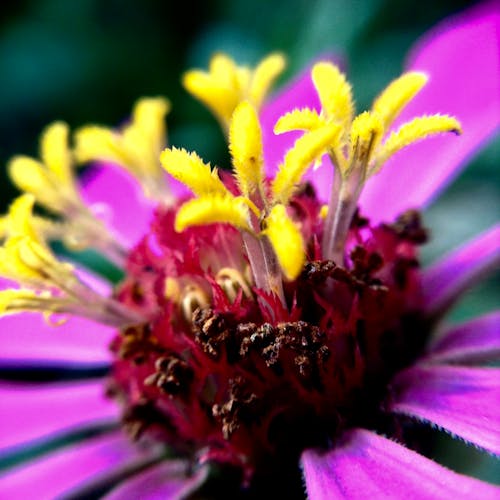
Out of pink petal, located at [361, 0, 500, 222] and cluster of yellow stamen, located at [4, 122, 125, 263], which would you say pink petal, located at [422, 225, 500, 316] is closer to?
pink petal, located at [361, 0, 500, 222]

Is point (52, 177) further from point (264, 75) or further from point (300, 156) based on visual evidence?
point (300, 156)

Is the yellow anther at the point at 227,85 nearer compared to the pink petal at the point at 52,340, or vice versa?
the yellow anther at the point at 227,85

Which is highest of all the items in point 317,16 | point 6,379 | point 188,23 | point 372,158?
point 188,23

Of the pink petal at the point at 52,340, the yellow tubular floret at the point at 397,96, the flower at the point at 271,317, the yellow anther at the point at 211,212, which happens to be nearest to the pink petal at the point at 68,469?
the flower at the point at 271,317

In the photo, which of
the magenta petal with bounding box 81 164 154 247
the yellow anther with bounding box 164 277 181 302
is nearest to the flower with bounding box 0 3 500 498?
the yellow anther with bounding box 164 277 181 302

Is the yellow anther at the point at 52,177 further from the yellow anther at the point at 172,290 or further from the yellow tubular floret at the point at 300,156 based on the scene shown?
the yellow tubular floret at the point at 300,156

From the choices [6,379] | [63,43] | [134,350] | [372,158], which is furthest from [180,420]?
[63,43]

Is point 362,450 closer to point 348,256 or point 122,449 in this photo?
point 348,256
